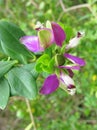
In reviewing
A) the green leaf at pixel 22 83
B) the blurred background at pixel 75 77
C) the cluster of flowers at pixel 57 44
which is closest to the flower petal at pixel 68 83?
the cluster of flowers at pixel 57 44

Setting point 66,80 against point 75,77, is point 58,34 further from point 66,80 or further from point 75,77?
point 75,77

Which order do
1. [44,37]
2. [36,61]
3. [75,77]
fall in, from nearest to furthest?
1. [44,37]
2. [36,61]
3. [75,77]

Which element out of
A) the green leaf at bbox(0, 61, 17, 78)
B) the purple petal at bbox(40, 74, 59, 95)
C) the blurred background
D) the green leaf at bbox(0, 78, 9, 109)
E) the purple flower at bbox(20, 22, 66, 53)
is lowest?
the blurred background

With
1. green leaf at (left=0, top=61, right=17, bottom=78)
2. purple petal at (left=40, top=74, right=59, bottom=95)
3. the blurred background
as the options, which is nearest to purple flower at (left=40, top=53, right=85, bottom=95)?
purple petal at (left=40, top=74, right=59, bottom=95)

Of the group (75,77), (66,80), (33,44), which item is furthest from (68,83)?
(75,77)

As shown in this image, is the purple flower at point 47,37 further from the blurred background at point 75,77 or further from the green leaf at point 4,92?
the blurred background at point 75,77

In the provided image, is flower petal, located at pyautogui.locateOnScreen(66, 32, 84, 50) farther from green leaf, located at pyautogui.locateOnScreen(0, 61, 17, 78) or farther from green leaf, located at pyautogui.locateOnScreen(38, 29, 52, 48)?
green leaf, located at pyautogui.locateOnScreen(0, 61, 17, 78)
